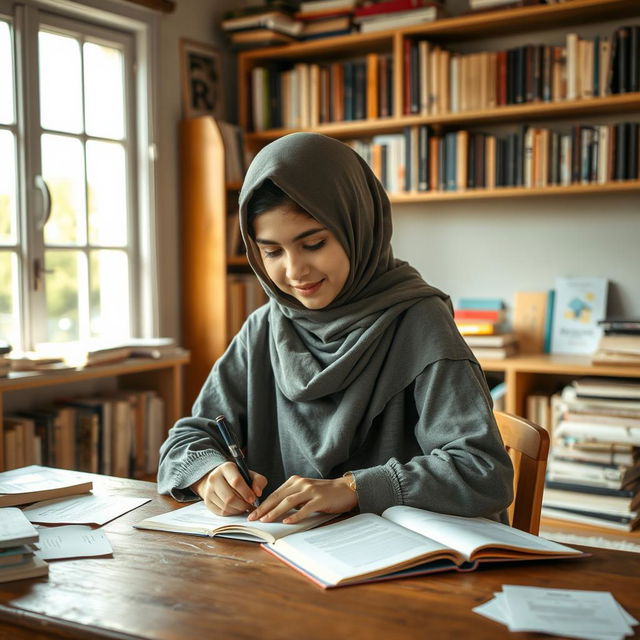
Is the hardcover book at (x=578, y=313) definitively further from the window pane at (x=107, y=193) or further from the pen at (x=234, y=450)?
the pen at (x=234, y=450)

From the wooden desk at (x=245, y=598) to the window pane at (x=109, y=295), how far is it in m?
2.31

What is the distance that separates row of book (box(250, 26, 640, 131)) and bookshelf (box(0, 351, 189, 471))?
4.14ft

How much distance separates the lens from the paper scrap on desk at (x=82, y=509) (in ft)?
4.03

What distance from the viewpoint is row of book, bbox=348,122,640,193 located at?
119 inches

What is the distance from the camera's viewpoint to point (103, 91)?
3277 millimetres

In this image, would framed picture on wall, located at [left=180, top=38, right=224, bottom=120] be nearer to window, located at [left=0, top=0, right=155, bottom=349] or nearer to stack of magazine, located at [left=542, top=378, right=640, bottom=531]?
window, located at [left=0, top=0, right=155, bottom=349]

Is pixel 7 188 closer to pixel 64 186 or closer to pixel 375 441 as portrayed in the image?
pixel 64 186

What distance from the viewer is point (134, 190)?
11.2ft

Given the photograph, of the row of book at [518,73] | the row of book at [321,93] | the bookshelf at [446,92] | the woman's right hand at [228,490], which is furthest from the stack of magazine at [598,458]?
the woman's right hand at [228,490]

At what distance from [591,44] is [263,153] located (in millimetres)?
2088

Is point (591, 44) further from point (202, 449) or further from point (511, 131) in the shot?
point (202, 449)

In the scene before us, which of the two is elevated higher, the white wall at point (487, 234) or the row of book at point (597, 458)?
the white wall at point (487, 234)

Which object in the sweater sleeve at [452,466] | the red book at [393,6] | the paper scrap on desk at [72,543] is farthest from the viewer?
the red book at [393,6]

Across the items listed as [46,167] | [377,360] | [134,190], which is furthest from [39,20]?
[377,360]
